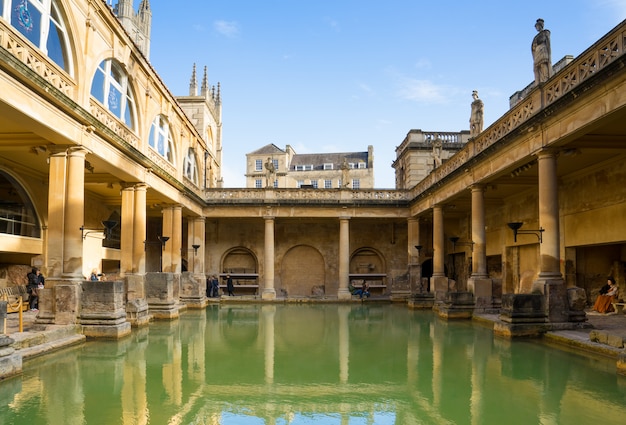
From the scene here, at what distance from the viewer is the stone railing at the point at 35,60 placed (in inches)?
354

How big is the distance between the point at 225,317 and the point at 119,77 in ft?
28.9

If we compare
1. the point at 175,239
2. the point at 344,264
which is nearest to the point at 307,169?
the point at 344,264

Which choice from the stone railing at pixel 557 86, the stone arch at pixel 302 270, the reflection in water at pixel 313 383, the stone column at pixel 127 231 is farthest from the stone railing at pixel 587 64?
the stone arch at pixel 302 270

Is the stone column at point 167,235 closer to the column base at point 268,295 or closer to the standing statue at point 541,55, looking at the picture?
the column base at point 268,295

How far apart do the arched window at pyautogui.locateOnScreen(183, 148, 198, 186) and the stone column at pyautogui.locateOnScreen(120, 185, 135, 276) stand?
6.95 meters

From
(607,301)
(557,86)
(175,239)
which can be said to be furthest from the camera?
(175,239)

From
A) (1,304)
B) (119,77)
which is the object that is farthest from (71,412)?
(119,77)

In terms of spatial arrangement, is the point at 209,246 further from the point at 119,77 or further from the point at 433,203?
the point at 119,77

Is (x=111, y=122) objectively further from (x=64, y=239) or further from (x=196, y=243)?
(x=196, y=243)

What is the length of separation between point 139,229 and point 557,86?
521 inches

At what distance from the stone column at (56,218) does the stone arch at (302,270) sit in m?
19.8

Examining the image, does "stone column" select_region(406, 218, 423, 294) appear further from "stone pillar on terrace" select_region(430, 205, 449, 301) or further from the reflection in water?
the reflection in water

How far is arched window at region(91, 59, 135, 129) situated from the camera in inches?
535

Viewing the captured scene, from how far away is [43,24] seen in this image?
1073cm
